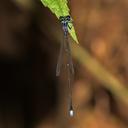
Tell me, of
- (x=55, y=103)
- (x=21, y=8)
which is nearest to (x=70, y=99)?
(x=55, y=103)

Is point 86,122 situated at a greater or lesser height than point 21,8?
lesser

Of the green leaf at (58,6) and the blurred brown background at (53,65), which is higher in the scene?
the green leaf at (58,6)

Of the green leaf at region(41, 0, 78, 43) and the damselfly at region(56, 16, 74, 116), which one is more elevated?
the green leaf at region(41, 0, 78, 43)

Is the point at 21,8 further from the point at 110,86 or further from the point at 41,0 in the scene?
the point at 110,86

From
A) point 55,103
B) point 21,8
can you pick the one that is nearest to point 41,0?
point 21,8

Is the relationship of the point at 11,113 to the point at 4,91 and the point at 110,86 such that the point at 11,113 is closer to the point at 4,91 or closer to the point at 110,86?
the point at 4,91

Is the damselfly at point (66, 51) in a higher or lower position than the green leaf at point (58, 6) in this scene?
lower
